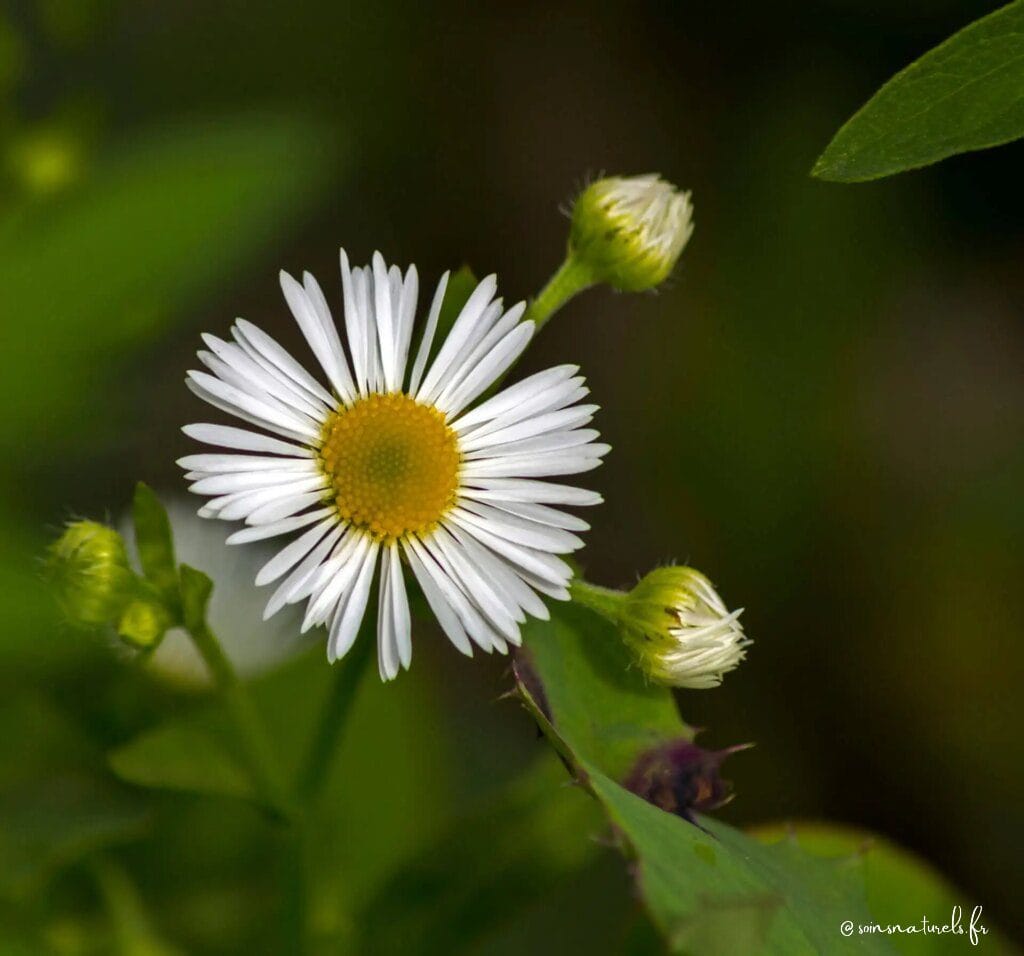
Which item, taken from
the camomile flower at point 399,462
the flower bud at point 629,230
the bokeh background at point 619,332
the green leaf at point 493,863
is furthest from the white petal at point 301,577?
the bokeh background at point 619,332

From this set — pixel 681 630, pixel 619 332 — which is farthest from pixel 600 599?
pixel 619 332

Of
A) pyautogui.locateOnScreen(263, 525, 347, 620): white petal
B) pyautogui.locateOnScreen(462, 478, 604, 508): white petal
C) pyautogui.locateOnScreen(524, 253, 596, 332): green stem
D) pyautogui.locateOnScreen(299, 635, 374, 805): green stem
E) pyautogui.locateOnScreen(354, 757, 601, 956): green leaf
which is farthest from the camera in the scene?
pyautogui.locateOnScreen(354, 757, 601, 956): green leaf

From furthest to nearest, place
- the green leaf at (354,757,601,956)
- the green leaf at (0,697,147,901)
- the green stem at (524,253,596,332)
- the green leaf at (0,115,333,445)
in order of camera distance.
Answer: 1. the green leaf at (0,115,333,445)
2. the green leaf at (354,757,601,956)
3. the green leaf at (0,697,147,901)
4. the green stem at (524,253,596,332)

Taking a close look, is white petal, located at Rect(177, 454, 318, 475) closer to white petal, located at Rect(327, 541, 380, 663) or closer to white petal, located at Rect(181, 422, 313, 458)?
white petal, located at Rect(181, 422, 313, 458)

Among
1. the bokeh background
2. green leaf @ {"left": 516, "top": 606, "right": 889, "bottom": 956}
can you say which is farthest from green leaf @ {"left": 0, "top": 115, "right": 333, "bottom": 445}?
green leaf @ {"left": 516, "top": 606, "right": 889, "bottom": 956}

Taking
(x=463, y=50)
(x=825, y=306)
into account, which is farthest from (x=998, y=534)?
(x=463, y=50)

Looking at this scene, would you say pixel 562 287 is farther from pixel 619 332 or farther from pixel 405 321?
pixel 619 332

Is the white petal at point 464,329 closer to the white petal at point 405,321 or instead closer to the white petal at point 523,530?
the white petal at point 405,321
